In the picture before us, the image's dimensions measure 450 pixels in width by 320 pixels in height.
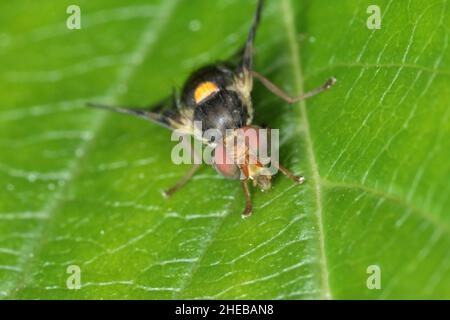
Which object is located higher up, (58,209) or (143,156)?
(143,156)

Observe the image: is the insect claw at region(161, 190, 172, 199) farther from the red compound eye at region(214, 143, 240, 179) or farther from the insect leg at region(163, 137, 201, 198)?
the red compound eye at region(214, 143, 240, 179)

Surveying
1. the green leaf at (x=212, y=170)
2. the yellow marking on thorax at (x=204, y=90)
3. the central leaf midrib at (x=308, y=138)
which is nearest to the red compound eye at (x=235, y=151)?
the green leaf at (x=212, y=170)

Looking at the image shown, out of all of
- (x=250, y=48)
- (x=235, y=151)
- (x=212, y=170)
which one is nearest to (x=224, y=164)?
(x=235, y=151)

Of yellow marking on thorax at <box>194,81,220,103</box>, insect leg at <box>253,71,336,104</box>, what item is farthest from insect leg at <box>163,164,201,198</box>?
insect leg at <box>253,71,336,104</box>

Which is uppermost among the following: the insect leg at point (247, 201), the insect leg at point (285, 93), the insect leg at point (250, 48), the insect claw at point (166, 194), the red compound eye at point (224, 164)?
the insect leg at point (250, 48)

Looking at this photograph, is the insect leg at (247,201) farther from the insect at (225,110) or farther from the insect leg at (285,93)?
the insect leg at (285,93)
